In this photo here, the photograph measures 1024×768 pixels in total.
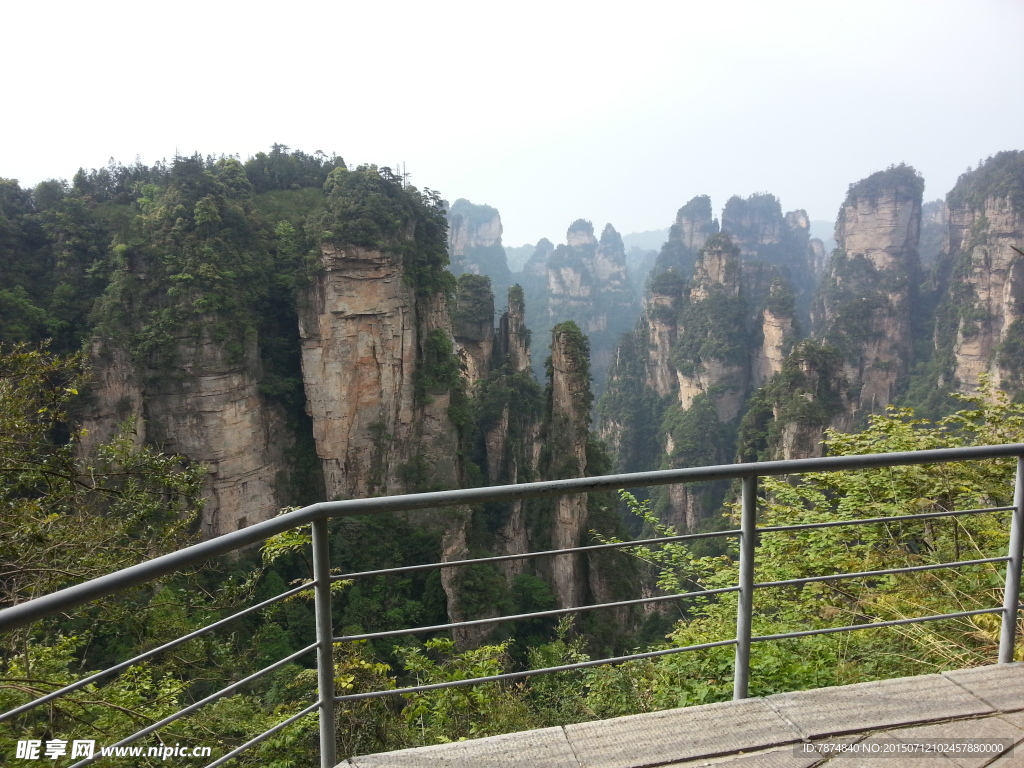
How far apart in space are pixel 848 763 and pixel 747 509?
0.81 metres

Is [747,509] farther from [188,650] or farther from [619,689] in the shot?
[188,650]

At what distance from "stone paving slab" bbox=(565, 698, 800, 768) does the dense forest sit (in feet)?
2.22

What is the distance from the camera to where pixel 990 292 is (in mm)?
47031

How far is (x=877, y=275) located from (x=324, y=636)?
243 ft

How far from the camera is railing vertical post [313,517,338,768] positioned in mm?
1839

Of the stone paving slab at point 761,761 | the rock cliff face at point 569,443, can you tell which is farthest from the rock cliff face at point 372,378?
the stone paving slab at point 761,761

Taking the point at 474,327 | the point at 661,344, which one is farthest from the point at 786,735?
the point at 661,344

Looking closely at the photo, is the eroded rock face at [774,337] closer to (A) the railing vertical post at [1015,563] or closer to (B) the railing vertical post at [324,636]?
(A) the railing vertical post at [1015,563]

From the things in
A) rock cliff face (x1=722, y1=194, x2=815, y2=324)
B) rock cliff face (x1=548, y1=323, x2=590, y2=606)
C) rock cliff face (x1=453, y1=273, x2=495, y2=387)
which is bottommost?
rock cliff face (x1=548, y1=323, x2=590, y2=606)

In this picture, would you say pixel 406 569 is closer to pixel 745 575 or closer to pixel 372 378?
pixel 745 575

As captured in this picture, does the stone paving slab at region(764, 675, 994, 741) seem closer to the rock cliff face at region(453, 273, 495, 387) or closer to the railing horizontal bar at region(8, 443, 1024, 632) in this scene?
the railing horizontal bar at region(8, 443, 1024, 632)

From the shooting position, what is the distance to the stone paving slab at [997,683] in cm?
230

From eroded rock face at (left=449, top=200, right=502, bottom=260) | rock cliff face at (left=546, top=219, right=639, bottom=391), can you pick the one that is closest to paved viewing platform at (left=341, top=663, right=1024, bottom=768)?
rock cliff face at (left=546, top=219, right=639, bottom=391)

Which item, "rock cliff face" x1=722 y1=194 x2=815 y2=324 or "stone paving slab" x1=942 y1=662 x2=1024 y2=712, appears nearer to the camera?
"stone paving slab" x1=942 y1=662 x2=1024 y2=712
